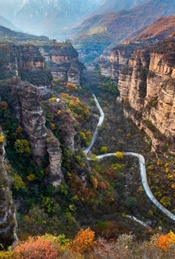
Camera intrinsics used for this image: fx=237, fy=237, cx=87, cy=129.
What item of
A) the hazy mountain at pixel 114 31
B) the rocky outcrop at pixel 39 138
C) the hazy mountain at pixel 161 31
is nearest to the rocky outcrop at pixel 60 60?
the hazy mountain at pixel 161 31

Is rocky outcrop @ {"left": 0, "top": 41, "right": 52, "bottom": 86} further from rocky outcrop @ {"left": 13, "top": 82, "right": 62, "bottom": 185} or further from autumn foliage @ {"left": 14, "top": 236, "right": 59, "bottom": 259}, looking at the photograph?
autumn foliage @ {"left": 14, "top": 236, "right": 59, "bottom": 259}

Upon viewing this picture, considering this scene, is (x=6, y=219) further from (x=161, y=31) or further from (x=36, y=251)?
(x=161, y=31)

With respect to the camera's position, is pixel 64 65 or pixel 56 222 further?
pixel 64 65

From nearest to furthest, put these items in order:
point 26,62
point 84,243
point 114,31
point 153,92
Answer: point 84,243 → point 153,92 → point 26,62 → point 114,31

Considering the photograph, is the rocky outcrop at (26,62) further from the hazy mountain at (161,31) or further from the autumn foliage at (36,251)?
the hazy mountain at (161,31)

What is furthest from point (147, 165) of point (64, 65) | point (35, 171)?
point (64, 65)

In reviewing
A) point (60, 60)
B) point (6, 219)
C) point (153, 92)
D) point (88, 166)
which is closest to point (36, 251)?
point (6, 219)

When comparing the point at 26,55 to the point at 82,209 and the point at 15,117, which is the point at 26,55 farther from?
the point at 82,209
